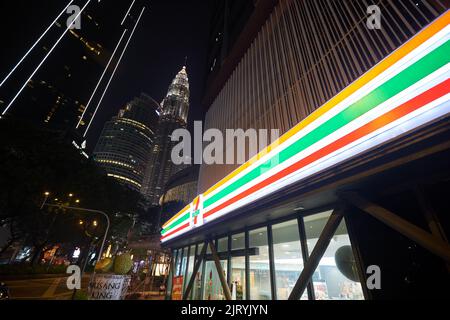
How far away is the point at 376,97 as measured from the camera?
8.25ft

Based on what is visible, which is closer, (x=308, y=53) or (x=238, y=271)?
(x=308, y=53)

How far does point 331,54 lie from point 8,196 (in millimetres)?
23768

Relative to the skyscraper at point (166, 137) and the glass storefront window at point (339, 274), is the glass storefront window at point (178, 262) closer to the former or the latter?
the glass storefront window at point (339, 274)

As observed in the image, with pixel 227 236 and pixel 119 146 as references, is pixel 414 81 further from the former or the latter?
pixel 119 146

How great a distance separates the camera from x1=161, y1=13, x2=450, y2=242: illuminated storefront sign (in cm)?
205

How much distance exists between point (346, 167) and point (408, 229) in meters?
0.93

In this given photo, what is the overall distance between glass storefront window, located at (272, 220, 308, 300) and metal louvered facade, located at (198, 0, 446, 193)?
2.62 metres

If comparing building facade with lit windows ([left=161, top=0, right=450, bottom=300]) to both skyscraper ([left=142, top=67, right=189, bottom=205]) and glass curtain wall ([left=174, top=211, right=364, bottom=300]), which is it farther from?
skyscraper ([left=142, top=67, right=189, bottom=205])

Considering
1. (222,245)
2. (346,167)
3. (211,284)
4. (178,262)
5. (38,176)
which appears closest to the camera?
(346,167)

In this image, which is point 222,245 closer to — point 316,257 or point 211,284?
point 211,284

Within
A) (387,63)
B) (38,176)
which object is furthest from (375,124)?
(38,176)

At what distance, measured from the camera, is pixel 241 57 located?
9.33 metres

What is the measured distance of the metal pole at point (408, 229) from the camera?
6.36ft
